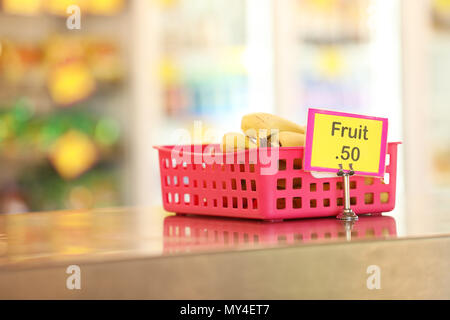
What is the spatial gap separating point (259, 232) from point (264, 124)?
270mm

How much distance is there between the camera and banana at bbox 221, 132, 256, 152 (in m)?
0.99

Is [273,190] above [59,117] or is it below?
below

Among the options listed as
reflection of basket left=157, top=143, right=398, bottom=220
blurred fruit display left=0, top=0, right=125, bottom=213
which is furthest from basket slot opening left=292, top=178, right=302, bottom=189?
blurred fruit display left=0, top=0, right=125, bottom=213

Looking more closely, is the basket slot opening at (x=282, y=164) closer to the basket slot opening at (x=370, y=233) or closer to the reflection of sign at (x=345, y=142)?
the reflection of sign at (x=345, y=142)

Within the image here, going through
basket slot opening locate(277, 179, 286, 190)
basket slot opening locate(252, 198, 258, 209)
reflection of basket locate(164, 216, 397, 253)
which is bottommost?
reflection of basket locate(164, 216, 397, 253)

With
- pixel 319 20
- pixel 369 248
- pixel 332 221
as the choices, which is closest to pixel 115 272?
pixel 369 248

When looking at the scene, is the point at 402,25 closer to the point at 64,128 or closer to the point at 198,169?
the point at 64,128

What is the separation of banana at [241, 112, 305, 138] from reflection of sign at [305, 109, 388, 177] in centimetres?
12

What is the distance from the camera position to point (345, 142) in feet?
3.08

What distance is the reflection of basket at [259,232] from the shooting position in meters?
0.70

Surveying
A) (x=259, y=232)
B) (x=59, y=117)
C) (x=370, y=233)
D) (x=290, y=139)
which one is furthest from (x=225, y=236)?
(x=59, y=117)

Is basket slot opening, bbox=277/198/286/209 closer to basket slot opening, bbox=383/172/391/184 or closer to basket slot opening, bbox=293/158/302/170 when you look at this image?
basket slot opening, bbox=293/158/302/170

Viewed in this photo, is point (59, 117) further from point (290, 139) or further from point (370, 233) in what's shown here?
point (370, 233)

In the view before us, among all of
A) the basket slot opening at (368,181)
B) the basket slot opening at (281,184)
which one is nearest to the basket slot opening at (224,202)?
the basket slot opening at (281,184)
